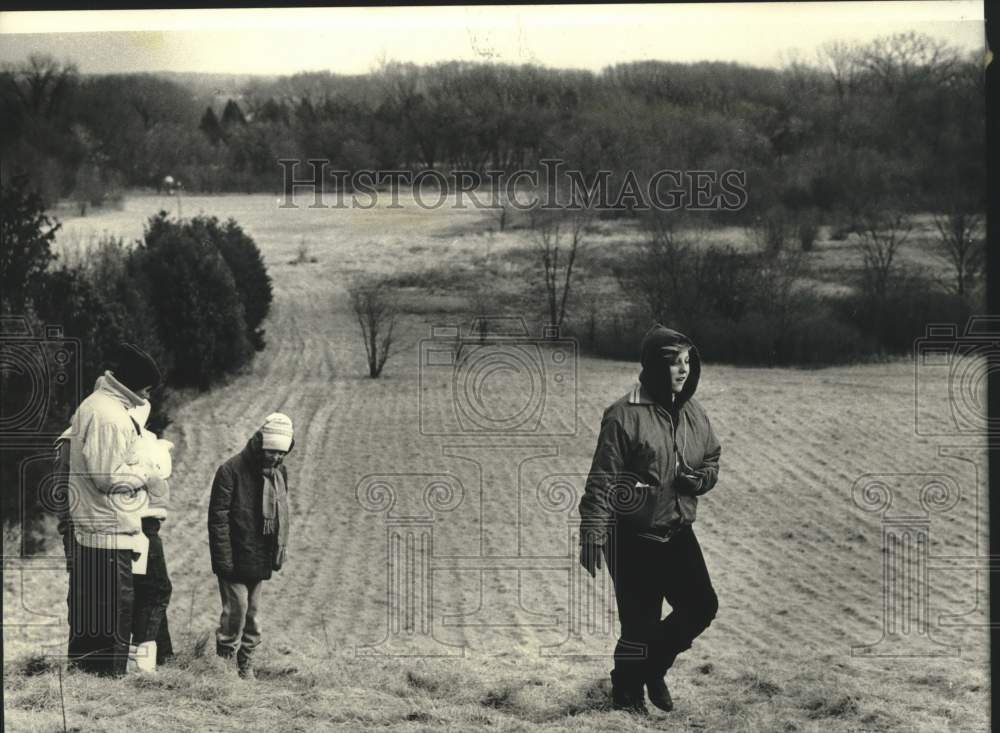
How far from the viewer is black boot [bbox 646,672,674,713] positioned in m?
7.98

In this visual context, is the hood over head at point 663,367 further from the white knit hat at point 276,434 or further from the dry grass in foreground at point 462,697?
the white knit hat at point 276,434

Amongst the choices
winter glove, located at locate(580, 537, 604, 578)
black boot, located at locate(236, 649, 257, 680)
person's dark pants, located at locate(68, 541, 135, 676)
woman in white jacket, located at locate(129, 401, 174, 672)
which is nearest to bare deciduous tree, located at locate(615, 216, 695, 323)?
winter glove, located at locate(580, 537, 604, 578)

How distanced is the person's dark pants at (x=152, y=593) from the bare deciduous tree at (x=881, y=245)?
4.86m

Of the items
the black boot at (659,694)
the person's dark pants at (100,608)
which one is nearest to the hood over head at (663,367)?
the black boot at (659,694)

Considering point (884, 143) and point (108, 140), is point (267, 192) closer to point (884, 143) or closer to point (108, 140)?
point (108, 140)

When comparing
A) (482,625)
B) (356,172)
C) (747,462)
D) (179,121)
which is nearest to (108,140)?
(179,121)

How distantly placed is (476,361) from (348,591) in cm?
167

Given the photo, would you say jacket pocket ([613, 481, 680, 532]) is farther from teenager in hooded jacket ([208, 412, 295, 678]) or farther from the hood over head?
teenager in hooded jacket ([208, 412, 295, 678])

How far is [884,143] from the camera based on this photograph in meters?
9.38

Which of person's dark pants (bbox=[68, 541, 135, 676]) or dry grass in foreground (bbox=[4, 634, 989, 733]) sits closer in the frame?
dry grass in foreground (bbox=[4, 634, 989, 733])

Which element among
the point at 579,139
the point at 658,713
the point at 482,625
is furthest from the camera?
the point at 579,139

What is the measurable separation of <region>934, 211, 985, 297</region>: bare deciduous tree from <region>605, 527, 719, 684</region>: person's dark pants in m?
2.81

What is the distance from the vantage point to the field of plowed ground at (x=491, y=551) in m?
8.17

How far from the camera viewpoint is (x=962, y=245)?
9.21m
